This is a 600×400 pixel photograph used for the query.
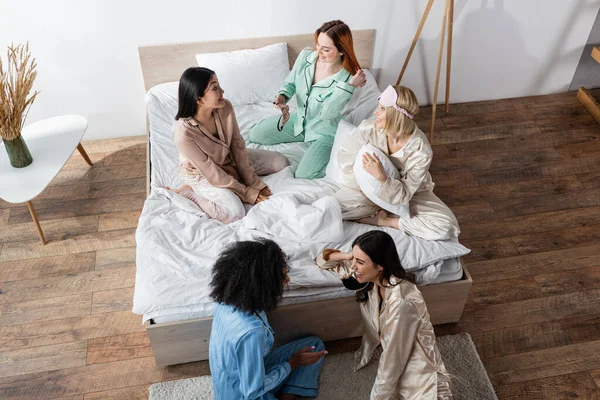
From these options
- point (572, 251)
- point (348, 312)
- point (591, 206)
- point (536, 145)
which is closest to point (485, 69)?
point (536, 145)

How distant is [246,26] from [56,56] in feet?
3.43

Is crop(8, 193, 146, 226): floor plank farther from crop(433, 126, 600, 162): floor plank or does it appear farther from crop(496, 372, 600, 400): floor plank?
crop(496, 372, 600, 400): floor plank

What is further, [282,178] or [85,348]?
[282,178]

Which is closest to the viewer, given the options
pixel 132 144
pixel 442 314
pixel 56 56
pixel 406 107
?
pixel 406 107

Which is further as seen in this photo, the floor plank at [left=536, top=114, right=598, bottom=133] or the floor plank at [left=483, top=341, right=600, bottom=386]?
the floor plank at [left=536, top=114, right=598, bottom=133]

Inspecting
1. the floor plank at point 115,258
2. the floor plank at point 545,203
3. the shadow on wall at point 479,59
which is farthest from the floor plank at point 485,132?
the floor plank at point 115,258

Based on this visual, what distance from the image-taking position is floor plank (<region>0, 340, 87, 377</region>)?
7.76 ft

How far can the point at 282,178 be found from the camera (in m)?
2.72

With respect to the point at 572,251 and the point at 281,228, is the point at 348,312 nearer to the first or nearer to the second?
the point at 281,228

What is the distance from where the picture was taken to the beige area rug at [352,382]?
2.29 metres

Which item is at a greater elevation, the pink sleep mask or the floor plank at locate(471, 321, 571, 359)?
the pink sleep mask

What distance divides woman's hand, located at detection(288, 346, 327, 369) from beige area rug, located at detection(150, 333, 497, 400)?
19cm

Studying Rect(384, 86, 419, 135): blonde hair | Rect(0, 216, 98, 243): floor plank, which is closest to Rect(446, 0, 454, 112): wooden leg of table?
Rect(384, 86, 419, 135): blonde hair

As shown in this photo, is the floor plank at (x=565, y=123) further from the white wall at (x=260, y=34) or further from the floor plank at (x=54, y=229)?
the floor plank at (x=54, y=229)
